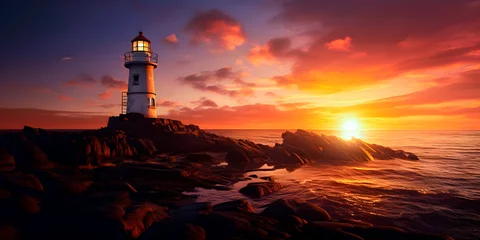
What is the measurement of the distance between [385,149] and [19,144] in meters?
39.6

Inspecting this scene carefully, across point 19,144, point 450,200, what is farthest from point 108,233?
point 450,200

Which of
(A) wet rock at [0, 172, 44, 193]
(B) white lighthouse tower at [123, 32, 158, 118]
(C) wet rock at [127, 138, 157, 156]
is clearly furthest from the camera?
(B) white lighthouse tower at [123, 32, 158, 118]

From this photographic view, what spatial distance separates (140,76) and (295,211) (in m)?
32.3

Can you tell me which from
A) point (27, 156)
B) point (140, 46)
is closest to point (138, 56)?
point (140, 46)

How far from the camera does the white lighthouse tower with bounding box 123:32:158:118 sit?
3644cm

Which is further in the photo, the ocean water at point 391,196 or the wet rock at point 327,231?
the ocean water at point 391,196

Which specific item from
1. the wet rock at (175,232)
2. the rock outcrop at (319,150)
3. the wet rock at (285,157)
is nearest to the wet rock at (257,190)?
the wet rock at (175,232)

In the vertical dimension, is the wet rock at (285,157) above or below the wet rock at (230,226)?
above

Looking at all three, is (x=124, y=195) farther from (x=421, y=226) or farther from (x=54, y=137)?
(x=54, y=137)

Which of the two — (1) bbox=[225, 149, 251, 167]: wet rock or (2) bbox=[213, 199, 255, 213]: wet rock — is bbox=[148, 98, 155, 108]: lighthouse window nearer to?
(1) bbox=[225, 149, 251, 167]: wet rock

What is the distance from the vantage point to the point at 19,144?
17.7 m

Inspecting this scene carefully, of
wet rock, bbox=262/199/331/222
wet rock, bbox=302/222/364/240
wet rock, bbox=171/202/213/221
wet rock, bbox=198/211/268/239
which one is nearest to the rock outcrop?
wet rock, bbox=262/199/331/222

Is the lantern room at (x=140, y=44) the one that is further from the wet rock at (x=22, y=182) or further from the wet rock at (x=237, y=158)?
the wet rock at (x=22, y=182)

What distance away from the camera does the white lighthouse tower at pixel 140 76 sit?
3644cm
